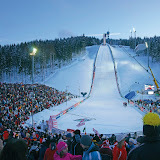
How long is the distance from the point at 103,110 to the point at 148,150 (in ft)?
86.6

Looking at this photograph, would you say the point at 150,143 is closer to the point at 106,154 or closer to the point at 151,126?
the point at 151,126

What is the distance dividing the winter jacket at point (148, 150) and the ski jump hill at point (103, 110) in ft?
50.6

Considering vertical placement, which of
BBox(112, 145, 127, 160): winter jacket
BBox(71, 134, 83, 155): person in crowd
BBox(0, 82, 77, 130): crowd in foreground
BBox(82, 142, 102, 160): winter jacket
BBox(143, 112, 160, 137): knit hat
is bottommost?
BBox(0, 82, 77, 130): crowd in foreground

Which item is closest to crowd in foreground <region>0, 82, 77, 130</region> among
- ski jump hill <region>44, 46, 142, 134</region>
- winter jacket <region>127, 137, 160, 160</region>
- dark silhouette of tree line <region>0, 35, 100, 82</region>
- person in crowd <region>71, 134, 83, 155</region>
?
ski jump hill <region>44, 46, 142, 134</region>

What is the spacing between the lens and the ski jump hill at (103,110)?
62.1 ft

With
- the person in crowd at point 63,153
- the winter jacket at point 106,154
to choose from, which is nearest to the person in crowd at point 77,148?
the winter jacket at point 106,154

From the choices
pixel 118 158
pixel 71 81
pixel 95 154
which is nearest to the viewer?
pixel 95 154

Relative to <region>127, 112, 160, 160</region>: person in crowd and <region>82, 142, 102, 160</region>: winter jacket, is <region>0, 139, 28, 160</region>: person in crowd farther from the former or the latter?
<region>127, 112, 160, 160</region>: person in crowd

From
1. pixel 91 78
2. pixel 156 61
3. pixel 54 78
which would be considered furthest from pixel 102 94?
pixel 156 61

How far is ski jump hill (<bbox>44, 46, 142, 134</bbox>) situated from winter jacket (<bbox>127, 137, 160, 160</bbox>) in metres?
15.4

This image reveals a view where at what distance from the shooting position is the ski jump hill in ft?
62.1

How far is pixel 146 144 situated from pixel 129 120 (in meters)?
20.5

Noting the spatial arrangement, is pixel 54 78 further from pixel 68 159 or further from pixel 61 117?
pixel 68 159

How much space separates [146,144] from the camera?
6.79ft
